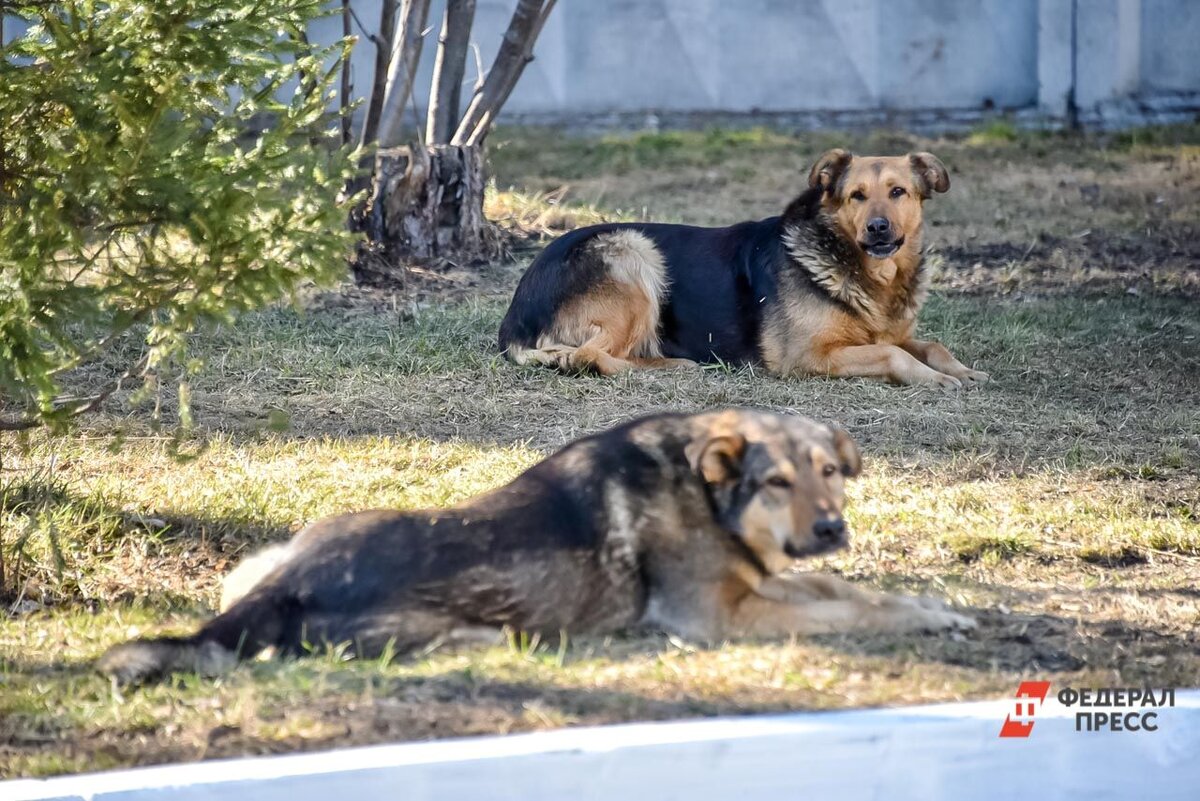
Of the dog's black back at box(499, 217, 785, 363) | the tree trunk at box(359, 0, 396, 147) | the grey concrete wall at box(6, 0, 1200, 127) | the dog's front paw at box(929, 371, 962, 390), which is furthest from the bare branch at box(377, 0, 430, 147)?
the grey concrete wall at box(6, 0, 1200, 127)

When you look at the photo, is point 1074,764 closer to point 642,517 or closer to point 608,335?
point 642,517

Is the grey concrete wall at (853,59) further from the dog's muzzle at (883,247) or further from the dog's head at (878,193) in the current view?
the dog's muzzle at (883,247)

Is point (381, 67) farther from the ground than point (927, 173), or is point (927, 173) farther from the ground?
point (381, 67)

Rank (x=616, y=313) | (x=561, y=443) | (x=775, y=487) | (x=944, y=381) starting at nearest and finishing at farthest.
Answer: (x=775, y=487), (x=561, y=443), (x=944, y=381), (x=616, y=313)

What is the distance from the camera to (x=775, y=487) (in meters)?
4.35

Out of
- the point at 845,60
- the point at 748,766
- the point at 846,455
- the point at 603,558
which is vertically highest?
the point at 845,60

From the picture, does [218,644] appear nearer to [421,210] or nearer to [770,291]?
Answer: [770,291]

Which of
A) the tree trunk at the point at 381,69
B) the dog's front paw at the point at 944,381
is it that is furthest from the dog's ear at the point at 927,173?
the tree trunk at the point at 381,69

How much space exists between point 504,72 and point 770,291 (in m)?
3.59

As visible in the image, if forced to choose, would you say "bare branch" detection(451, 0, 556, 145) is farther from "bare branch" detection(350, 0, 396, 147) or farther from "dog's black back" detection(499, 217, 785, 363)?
"dog's black back" detection(499, 217, 785, 363)

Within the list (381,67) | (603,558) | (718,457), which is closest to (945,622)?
(718,457)

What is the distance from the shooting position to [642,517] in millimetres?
4445

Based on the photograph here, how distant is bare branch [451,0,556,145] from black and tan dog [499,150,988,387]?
2439mm

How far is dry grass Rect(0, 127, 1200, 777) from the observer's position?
12.9 feet
